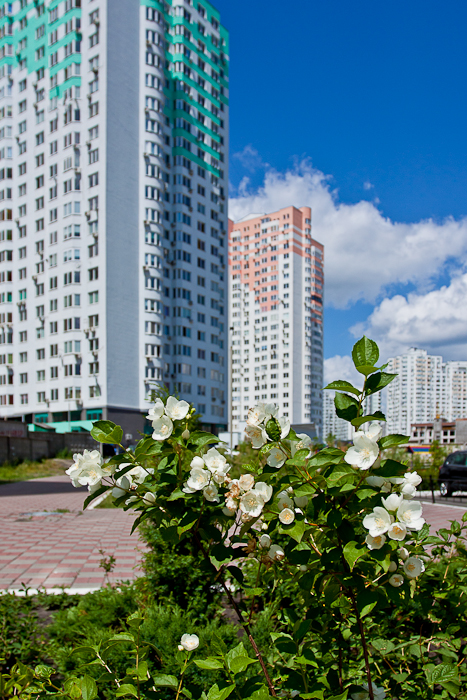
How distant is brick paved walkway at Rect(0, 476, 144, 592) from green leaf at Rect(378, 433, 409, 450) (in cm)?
179

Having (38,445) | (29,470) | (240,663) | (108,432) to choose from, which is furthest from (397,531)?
(38,445)

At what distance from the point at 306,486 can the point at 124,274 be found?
46025 mm

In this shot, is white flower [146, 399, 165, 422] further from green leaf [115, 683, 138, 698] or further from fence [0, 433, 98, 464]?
fence [0, 433, 98, 464]

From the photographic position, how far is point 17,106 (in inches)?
2039

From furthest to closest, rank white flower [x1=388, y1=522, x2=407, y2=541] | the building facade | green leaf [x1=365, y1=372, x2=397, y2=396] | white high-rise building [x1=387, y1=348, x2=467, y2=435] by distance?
1. white high-rise building [x1=387, y1=348, x2=467, y2=435]
2. the building facade
3. green leaf [x1=365, y1=372, x2=397, y2=396]
4. white flower [x1=388, y1=522, x2=407, y2=541]

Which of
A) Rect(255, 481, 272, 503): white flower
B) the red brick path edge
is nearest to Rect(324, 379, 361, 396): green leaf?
Rect(255, 481, 272, 503): white flower

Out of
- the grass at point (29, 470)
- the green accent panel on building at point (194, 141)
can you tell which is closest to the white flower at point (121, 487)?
the grass at point (29, 470)

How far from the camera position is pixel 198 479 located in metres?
1.49

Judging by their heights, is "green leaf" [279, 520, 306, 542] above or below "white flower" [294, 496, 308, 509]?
below

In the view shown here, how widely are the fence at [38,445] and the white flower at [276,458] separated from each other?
25.6m

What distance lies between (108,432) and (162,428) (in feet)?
0.53

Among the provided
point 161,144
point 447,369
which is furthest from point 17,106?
point 447,369

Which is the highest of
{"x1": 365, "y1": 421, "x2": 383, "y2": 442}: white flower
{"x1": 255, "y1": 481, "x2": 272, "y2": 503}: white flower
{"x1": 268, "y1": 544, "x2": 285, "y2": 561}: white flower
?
{"x1": 365, "y1": 421, "x2": 383, "y2": 442}: white flower

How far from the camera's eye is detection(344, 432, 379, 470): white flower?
4.10 feet
